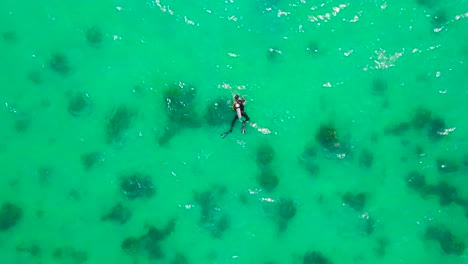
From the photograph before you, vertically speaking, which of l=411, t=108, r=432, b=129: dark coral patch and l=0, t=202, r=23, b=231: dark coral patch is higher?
l=411, t=108, r=432, b=129: dark coral patch

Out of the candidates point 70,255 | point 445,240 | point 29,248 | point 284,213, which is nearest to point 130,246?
point 70,255

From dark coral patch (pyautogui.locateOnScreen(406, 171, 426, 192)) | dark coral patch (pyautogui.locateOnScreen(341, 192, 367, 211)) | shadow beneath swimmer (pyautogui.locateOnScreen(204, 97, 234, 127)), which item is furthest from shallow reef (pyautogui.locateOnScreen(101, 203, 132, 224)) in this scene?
dark coral patch (pyautogui.locateOnScreen(406, 171, 426, 192))

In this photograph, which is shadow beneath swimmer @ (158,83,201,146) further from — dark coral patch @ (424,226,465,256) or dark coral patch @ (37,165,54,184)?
dark coral patch @ (424,226,465,256)

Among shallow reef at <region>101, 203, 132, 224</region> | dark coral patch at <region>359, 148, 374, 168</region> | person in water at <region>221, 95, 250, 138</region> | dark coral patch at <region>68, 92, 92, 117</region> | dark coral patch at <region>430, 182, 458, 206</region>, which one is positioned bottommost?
dark coral patch at <region>430, 182, 458, 206</region>

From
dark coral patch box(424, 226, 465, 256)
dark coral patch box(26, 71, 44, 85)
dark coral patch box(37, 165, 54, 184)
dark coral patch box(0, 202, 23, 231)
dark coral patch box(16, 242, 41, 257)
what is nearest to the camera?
dark coral patch box(0, 202, 23, 231)

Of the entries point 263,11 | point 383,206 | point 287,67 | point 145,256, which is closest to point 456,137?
point 383,206

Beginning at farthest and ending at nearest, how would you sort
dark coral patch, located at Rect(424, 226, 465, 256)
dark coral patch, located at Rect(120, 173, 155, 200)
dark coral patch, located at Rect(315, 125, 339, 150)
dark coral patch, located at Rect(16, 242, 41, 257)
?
dark coral patch, located at Rect(424, 226, 465, 256)
dark coral patch, located at Rect(315, 125, 339, 150)
dark coral patch, located at Rect(120, 173, 155, 200)
dark coral patch, located at Rect(16, 242, 41, 257)
